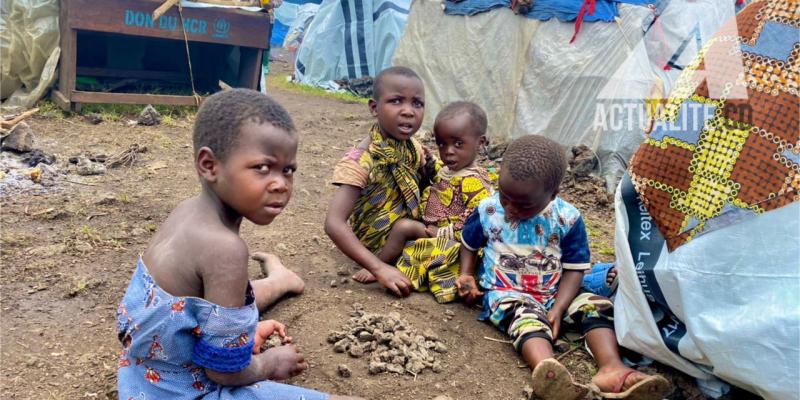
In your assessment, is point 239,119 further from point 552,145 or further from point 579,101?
point 579,101

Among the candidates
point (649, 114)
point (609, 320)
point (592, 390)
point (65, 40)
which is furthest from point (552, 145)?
point (65, 40)

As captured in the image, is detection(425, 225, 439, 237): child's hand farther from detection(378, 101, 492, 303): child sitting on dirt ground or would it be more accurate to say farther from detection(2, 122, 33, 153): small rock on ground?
detection(2, 122, 33, 153): small rock on ground

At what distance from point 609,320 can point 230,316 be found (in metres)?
1.57

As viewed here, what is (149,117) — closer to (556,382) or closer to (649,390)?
(556,382)

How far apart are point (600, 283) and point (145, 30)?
551cm

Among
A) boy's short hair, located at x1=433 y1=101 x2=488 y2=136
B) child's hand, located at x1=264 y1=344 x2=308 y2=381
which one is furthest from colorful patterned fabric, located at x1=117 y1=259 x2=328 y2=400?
boy's short hair, located at x1=433 y1=101 x2=488 y2=136

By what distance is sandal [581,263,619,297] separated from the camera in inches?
114

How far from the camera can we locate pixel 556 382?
7.26ft

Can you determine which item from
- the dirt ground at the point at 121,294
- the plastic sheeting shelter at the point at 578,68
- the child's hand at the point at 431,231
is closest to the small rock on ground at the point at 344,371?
the dirt ground at the point at 121,294

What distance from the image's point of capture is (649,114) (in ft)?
18.9

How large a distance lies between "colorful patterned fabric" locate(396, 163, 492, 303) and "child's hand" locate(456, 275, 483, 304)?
81 millimetres

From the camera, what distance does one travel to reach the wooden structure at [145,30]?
20.6ft

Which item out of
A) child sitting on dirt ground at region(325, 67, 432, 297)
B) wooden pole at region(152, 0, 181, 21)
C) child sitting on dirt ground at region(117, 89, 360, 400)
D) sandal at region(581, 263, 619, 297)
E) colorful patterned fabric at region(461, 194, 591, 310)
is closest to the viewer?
child sitting on dirt ground at region(117, 89, 360, 400)

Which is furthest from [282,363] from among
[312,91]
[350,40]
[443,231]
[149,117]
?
[350,40]
